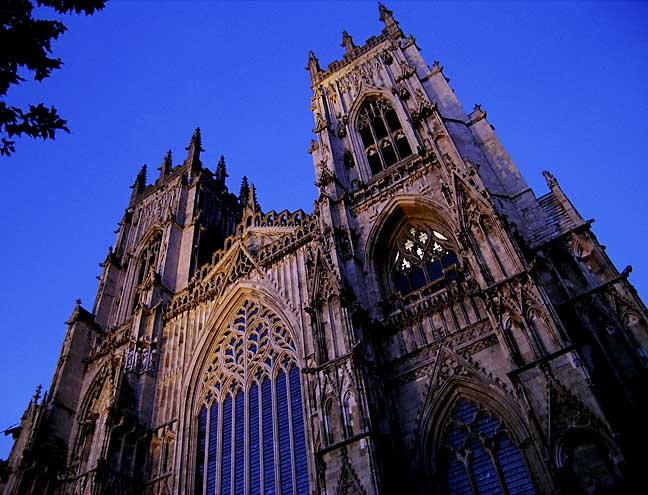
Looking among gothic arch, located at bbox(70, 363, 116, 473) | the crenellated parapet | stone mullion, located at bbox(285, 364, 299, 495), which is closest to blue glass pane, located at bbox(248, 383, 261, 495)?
stone mullion, located at bbox(285, 364, 299, 495)

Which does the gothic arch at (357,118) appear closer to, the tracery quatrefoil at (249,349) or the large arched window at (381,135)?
the large arched window at (381,135)

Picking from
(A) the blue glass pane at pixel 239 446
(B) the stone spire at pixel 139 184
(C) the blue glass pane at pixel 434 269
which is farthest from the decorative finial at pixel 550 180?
(B) the stone spire at pixel 139 184

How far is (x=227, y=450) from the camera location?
49.4ft

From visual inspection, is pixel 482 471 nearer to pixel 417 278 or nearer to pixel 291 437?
pixel 291 437

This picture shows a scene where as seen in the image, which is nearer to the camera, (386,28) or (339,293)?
(339,293)

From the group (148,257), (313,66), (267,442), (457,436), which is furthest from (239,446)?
(313,66)

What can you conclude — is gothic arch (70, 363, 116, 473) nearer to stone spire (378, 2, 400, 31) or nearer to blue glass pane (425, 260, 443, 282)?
blue glass pane (425, 260, 443, 282)

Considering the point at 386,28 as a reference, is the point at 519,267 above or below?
below

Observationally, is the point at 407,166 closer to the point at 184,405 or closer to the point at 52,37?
the point at 184,405

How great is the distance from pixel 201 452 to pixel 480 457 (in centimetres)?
821

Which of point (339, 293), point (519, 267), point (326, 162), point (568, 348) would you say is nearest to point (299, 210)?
point (326, 162)

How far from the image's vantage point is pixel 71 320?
22.3 meters

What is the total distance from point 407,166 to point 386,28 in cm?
1117

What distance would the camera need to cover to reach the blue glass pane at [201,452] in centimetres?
1469
